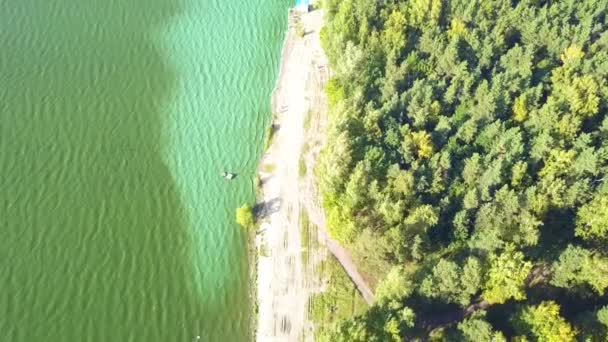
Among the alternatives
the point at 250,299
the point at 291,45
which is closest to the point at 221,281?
the point at 250,299

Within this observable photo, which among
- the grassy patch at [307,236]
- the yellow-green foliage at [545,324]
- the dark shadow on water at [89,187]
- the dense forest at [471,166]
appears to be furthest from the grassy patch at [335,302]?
the yellow-green foliage at [545,324]

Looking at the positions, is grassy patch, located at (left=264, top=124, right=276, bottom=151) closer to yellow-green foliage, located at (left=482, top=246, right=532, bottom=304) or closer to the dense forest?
the dense forest

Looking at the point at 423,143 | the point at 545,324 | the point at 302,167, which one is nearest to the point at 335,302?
the point at 302,167

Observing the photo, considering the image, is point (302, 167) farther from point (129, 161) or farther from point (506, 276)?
point (506, 276)

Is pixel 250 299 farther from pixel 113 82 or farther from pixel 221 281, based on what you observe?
pixel 113 82

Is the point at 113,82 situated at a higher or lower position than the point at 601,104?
higher

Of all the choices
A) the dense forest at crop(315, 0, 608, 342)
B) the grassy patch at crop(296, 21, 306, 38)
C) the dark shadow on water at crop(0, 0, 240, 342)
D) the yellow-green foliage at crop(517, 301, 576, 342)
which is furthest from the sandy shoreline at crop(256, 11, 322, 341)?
the yellow-green foliage at crop(517, 301, 576, 342)
